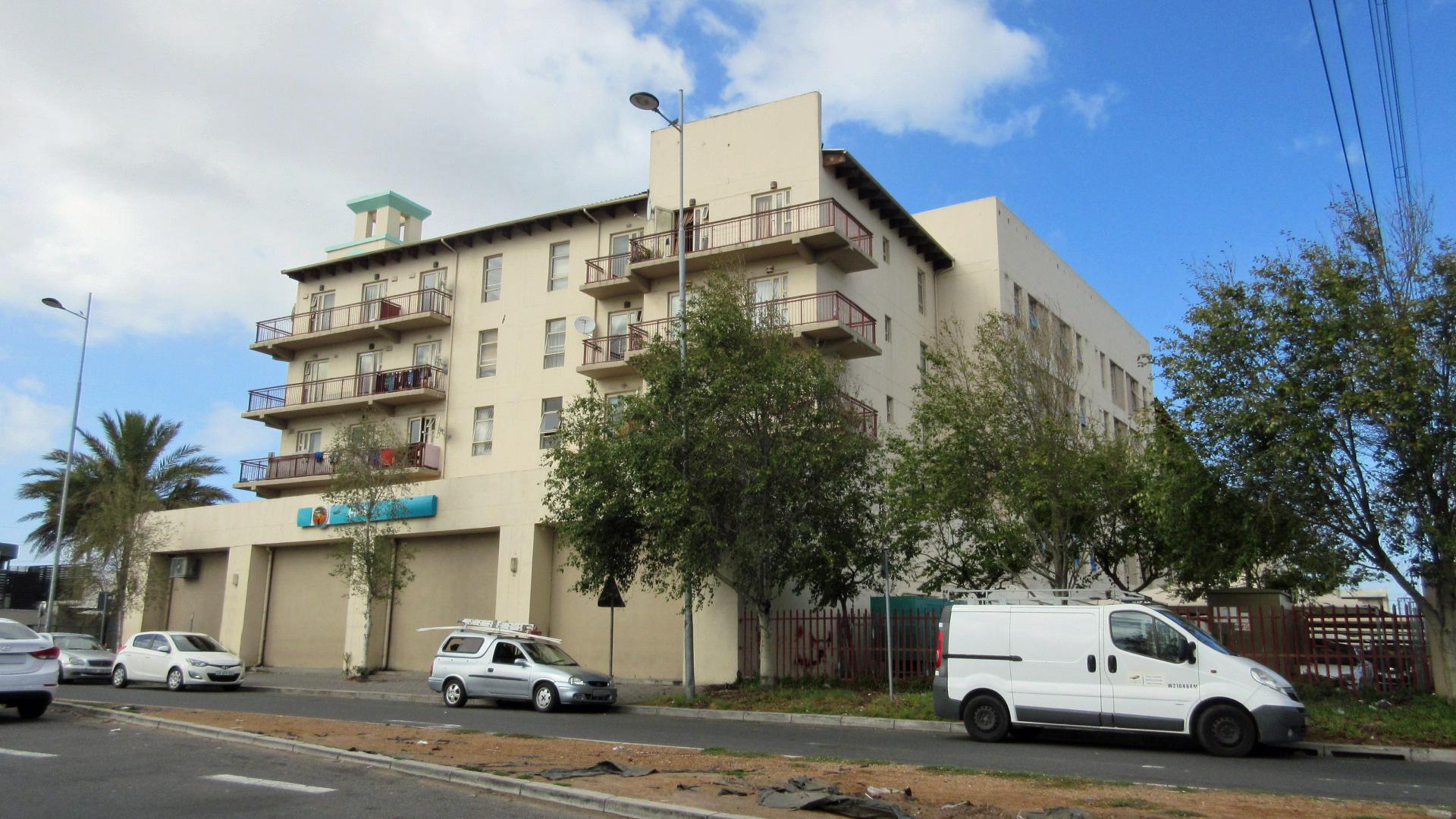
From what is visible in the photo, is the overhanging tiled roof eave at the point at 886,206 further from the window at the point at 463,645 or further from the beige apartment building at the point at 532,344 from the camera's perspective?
the window at the point at 463,645

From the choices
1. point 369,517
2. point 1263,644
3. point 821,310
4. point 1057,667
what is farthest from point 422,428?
point 1263,644

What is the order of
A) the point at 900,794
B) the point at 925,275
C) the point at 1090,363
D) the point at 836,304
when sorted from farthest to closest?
the point at 1090,363 → the point at 925,275 → the point at 836,304 → the point at 900,794

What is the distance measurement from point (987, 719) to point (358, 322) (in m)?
29.7

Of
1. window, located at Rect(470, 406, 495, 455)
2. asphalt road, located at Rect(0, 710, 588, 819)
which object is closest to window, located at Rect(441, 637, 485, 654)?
asphalt road, located at Rect(0, 710, 588, 819)

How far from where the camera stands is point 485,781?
30.7 ft

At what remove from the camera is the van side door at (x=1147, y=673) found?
1317 cm

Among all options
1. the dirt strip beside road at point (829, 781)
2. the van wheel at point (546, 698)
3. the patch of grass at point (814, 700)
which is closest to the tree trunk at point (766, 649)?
the patch of grass at point (814, 700)

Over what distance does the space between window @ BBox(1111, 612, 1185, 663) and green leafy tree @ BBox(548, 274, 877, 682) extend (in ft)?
23.8

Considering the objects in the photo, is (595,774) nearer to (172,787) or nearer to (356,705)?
(172,787)

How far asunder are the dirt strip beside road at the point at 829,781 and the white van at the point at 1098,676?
308 cm

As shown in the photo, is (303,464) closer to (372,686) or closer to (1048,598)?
(372,686)

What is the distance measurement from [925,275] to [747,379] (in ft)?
53.5

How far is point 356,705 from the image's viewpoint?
2095 centimetres

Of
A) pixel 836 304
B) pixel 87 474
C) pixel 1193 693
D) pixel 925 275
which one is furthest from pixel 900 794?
pixel 87 474
